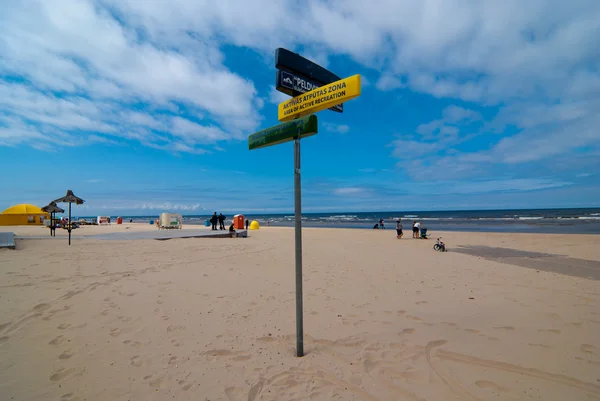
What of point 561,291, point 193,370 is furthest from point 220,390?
point 561,291

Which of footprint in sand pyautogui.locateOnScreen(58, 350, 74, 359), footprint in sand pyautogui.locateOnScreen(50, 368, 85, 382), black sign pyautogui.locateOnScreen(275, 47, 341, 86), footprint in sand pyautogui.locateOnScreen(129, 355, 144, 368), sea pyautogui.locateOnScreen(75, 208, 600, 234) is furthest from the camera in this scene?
sea pyautogui.locateOnScreen(75, 208, 600, 234)

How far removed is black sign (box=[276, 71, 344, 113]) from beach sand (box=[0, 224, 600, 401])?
10.4 ft

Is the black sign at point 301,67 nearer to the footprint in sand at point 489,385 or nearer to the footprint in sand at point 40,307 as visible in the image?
the footprint in sand at point 489,385

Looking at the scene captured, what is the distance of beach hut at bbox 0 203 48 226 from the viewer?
41344mm

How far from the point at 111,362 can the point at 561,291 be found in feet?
28.7

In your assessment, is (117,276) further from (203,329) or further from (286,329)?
(286,329)

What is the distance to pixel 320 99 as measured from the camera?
10.2 ft

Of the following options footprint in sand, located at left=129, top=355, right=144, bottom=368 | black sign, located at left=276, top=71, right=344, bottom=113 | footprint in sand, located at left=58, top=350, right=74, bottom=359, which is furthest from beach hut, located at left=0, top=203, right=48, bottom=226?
black sign, located at left=276, top=71, right=344, bottom=113

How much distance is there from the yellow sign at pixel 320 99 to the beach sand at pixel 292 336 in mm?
3036

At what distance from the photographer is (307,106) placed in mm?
3246

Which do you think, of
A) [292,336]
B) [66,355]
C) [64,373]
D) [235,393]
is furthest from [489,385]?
[66,355]

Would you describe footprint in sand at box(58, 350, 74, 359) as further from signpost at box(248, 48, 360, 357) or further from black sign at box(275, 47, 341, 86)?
black sign at box(275, 47, 341, 86)

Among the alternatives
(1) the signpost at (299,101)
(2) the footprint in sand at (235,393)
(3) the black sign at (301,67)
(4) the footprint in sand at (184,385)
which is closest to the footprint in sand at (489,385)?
(1) the signpost at (299,101)

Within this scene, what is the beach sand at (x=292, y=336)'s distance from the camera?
113 inches
